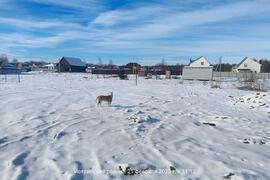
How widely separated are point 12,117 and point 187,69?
1692 inches

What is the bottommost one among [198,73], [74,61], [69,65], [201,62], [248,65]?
[198,73]

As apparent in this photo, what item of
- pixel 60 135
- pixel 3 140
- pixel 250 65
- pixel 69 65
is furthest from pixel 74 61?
pixel 3 140

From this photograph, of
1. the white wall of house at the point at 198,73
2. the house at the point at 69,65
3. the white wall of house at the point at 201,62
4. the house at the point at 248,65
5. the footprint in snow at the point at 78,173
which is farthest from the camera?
the house at the point at 69,65

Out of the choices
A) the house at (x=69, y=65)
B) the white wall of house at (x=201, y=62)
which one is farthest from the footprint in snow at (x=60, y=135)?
the house at (x=69, y=65)

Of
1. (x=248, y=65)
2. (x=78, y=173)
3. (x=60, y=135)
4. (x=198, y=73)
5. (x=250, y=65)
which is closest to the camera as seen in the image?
(x=78, y=173)

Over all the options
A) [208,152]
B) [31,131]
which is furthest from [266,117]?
[31,131]

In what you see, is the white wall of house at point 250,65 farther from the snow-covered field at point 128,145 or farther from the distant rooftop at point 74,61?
the snow-covered field at point 128,145

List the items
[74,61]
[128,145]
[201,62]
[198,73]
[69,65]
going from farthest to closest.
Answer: [74,61]
[69,65]
[201,62]
[198,73]
[128,145]

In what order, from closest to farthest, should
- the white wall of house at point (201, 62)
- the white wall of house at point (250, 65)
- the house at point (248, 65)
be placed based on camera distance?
1. the white wall of house at point (201, 62)
2. the white wall of house at point (250, 65)
3. the house at point (248, 65)

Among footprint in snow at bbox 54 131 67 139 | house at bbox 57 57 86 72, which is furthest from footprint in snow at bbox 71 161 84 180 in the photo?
house at bbox 57 57 86 72

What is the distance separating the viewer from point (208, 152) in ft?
21.6

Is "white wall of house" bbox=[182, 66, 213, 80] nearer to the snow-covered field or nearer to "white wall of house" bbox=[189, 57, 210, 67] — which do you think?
"white wall of house" bbox=[189, 57, 210, 67]

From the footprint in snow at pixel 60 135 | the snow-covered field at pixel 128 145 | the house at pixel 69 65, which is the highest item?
the house at pixel 69 65

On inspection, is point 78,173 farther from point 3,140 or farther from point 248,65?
point 248,65
